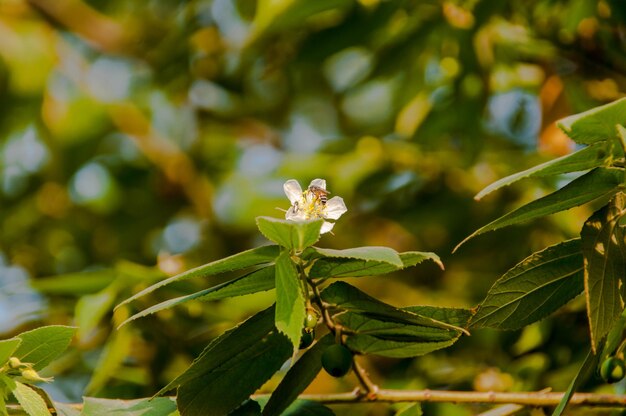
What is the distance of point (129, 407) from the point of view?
26.4 inches

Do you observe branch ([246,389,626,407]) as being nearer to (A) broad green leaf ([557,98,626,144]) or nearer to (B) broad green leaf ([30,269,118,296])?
(A) broad green leaf ([557,98,626,144])

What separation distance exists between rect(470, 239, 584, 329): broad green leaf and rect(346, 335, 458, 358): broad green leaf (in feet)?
0.21

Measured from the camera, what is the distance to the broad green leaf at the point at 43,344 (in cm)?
66

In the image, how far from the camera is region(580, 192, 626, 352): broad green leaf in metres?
0.59

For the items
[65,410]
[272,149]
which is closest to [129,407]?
[65,410]

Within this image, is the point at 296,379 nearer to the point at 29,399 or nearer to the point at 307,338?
the point at 307,338

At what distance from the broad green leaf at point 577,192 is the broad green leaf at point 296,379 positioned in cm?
15

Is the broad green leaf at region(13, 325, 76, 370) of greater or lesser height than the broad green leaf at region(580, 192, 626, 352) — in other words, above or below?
above

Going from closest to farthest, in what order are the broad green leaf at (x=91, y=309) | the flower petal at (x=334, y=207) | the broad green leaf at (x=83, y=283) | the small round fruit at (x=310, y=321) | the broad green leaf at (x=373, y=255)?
the broad green leaf at (x=373, y=255), the small round fruit at (x=310, y=321), the flower petal at (x=334, y=207), the broad green leaf at (x=91, y=309), the broad green leaf at (x=83, y=283)

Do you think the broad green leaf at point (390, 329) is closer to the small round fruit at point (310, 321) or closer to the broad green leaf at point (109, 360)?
the small round fruit at point (310, 321)

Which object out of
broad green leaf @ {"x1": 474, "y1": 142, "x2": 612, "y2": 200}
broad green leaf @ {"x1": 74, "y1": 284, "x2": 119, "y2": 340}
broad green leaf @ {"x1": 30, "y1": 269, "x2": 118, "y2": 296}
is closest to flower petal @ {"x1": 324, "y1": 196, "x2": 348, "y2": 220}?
broad green leaf @ {"x1": 474, "y1": 142, "x2": 612, "y2": 200}

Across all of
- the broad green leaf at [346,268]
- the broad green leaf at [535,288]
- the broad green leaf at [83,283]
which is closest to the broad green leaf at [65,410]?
the broad green leaf at [346,268]

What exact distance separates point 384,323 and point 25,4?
1.95 meters

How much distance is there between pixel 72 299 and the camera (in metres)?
1.62
